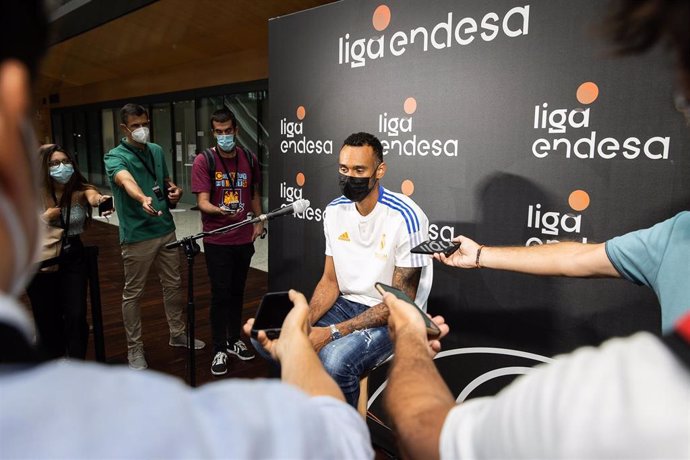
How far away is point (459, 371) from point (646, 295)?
898 millimetres

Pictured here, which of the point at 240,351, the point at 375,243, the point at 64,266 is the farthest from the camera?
the point at 240,351

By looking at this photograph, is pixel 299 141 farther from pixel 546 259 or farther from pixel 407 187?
pixel 546 259

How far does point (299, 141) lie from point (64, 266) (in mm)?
1562

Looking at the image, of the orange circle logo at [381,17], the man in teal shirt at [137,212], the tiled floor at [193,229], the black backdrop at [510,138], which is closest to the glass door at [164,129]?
the tiled floor at [193,229]

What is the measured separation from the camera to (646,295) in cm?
177

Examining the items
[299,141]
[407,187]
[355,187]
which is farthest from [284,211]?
[299,141]

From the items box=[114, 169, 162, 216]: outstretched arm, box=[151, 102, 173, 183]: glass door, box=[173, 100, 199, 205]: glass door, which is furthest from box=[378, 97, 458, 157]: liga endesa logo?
box=[151, 102, 173, 183]: glass door

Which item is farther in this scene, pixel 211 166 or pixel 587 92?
pixel 211 166

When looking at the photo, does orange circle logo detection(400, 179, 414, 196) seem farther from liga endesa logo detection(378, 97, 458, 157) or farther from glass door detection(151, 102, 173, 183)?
glass door detection(151, 102, 173, 183)

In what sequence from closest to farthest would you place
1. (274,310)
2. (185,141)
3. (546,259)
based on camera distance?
(274,310) < (546,259) < (185,141)

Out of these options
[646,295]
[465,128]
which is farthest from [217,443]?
[465,128]

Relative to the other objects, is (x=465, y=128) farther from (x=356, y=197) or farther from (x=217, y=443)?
(x=217, y=443)

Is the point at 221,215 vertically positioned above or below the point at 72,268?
above

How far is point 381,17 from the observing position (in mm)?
2432
